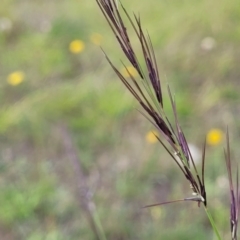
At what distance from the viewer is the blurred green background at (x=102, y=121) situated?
2018 mm

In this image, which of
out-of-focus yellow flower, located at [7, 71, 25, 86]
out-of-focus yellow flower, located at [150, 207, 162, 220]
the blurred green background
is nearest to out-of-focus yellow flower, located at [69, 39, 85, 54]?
the blurred green background

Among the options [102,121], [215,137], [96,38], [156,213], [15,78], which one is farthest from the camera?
[96,38]

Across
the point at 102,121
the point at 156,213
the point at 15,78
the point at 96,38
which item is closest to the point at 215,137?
the point at 156,213

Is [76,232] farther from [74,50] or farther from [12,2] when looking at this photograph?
[12,2]

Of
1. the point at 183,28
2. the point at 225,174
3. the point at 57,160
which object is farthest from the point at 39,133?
the point at 183,28

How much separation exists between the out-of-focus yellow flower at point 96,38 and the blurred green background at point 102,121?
12 millimetres

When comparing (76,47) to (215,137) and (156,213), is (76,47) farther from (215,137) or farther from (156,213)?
(156,213)

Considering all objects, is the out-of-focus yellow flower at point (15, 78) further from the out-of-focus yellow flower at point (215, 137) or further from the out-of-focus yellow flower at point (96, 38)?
the out-of-focus yellow flower at point (215, 137)

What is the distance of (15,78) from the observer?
3.03 meters

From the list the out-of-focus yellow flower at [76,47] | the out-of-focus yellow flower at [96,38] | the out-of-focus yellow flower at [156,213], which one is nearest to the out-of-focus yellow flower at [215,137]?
the out-of-focus yellow flower at [156,213]

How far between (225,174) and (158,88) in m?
1.66

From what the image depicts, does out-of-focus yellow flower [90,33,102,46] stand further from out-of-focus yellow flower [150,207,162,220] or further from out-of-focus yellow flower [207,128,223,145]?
out-of-focus yellow flower [150,207,162,220]

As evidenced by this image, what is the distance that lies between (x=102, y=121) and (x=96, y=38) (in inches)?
32.4

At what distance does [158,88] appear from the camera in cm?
53
